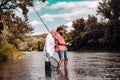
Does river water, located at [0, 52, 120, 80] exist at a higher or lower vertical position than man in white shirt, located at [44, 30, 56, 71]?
lower

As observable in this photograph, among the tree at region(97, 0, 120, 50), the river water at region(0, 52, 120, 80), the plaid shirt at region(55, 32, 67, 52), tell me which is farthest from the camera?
the tree at region(97, 0, 120, 50)

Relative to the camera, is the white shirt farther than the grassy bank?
No

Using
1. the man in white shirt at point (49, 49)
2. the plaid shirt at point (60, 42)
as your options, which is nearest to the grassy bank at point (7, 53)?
the plaid shirt at point (60, 42)

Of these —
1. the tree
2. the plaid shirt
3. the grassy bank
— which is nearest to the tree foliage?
the tree

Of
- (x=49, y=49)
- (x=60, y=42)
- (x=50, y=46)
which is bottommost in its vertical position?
(x=49, y=49)

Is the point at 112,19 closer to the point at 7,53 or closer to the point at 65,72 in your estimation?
the point at 7,53

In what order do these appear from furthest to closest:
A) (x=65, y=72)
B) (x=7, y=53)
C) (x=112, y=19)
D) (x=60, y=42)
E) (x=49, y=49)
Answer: (x=112, y=19) → (x=7, y=53) → (x=60, y=42) → (x=49, y=49) → (x=65, y=72)

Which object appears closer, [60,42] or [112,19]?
[60,42]

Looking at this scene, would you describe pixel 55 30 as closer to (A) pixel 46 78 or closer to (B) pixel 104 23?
(A) pixel 46 78

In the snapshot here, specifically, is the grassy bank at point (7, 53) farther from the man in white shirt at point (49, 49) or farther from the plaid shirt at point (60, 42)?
the man in white shirt at point (49, 49)

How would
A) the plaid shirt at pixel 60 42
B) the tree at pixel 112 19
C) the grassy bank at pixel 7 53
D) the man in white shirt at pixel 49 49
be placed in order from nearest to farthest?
the man in white shirt at pixel 49 49, the plaid shirt at pixel 60 42, the grassy bank at pixel 7 53, the tree at pixel 112 19

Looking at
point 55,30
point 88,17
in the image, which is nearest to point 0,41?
point 55,30

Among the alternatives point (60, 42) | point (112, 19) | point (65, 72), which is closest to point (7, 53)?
point (60, 42)

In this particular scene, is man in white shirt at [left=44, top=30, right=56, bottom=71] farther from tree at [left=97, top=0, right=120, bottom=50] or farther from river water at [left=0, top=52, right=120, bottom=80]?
tree at [left=97, top=0, right=120, bottom=50]
